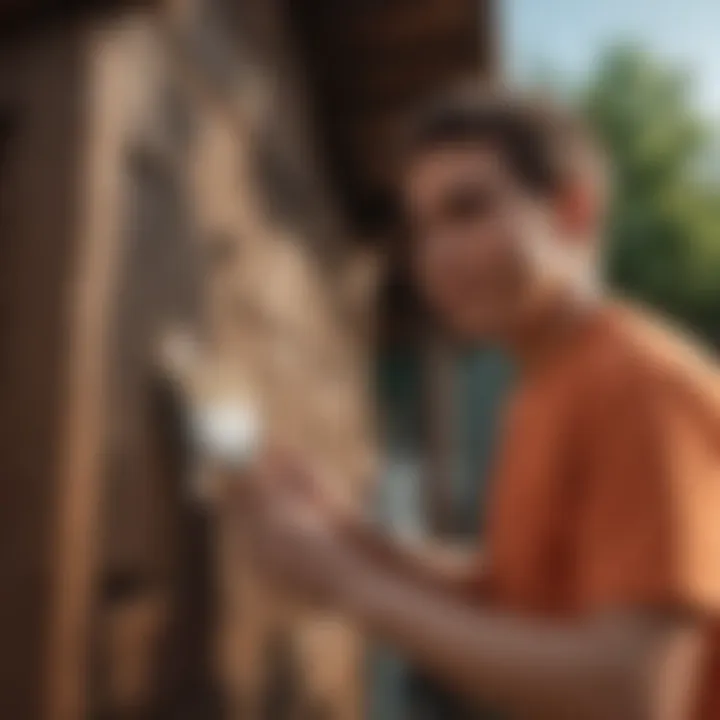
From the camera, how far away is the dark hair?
0.84m

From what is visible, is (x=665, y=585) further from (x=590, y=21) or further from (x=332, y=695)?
(x=590, y=21)

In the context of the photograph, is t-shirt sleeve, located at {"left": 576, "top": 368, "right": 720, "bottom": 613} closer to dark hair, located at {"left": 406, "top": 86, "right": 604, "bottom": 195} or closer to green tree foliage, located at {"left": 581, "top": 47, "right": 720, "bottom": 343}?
dark hair, located at {"left": 406, "top": 86, "right": 604, "bottom": 195}

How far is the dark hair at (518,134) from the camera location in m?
0.84

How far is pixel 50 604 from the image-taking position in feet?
3.08

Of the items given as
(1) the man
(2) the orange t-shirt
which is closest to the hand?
(1) the man

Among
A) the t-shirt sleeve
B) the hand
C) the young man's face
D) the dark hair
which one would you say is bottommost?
the hand

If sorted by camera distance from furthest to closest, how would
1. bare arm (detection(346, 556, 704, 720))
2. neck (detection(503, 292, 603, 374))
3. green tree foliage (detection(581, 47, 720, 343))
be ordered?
green tree foliage (detection(581, 47, 720, 343))
neck (detection(503, 292, 603, 374))
bare arm (detection(346, 556, 704, 720))

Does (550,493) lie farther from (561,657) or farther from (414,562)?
(414,562)

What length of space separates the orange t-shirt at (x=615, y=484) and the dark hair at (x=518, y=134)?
0.43ft

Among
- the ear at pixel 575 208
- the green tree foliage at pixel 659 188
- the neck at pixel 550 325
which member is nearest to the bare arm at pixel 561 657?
the neck at pixel 550 325

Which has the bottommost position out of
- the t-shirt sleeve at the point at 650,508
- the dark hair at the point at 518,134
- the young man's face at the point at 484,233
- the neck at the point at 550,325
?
the t-shirt sleeve at the point at 650,508

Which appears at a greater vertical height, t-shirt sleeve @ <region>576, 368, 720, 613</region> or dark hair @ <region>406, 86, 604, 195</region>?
dark hair @ <region>406, 86, 604, 195</region>

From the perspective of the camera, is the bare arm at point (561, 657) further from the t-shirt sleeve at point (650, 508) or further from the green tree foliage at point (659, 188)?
the green tree foliage at point (659, 188)

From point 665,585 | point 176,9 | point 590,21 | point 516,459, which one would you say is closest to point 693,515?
point 665,585
